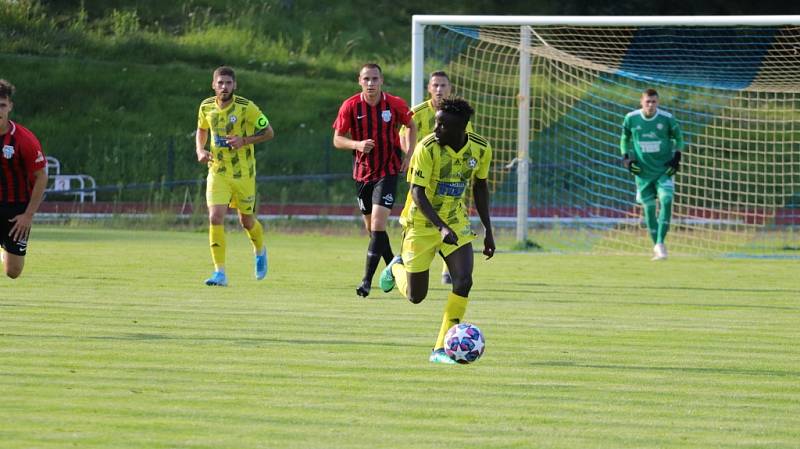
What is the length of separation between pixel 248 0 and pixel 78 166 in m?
12.9

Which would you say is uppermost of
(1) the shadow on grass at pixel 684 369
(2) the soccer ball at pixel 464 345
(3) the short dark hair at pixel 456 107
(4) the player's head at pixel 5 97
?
(4) the player's head at pixel 5 97

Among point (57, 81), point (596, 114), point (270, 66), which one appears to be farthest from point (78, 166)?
point (596, 114)

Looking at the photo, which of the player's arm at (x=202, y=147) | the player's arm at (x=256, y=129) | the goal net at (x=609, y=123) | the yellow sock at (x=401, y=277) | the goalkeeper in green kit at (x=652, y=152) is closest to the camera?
the yellow sock at (x=401, y=277)

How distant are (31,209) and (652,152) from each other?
29.9 feet

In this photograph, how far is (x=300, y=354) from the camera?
28.6 feet

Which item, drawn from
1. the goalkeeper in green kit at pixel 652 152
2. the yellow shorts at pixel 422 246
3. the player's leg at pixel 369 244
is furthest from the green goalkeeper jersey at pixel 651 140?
the yellow shorts at pixel 422 246

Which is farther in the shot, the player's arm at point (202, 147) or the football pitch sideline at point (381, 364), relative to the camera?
the player's arm at point (202, 147)

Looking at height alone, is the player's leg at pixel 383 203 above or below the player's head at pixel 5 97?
below

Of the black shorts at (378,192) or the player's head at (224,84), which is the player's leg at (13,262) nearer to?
the player's head at (224,84)

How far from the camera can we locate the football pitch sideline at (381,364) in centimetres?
639

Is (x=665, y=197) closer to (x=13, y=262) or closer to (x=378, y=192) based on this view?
(x=378, y=192)

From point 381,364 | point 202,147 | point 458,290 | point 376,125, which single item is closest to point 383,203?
point 376,125

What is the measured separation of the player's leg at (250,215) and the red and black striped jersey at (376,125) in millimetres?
1092

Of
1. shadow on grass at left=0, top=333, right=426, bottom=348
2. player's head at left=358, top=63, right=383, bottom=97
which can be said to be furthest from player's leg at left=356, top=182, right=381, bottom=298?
shadow on grass at left=0, top=333, right=426, bottom=348
